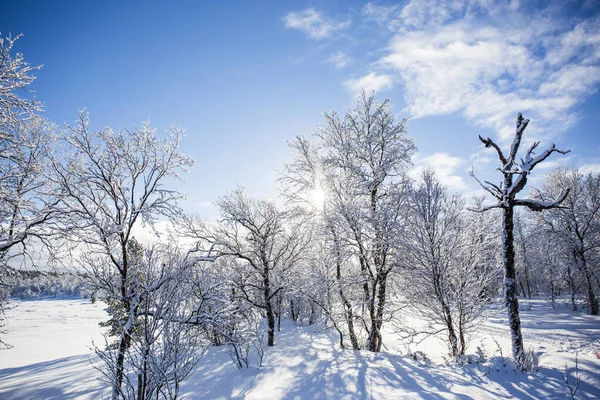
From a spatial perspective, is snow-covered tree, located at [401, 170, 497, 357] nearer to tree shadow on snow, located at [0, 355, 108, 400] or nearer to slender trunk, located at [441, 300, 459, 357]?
slender trunk, located at [441, 300, 459, 357]

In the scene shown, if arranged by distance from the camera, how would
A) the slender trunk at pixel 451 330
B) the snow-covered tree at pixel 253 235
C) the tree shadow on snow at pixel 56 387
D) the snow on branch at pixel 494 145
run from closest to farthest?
the snow on branch at pixel 494 145
the tree shadow on snow at pixel 56 387
the slender trunk at pixel 451 330
the snow-covered tree at pixel 253 235

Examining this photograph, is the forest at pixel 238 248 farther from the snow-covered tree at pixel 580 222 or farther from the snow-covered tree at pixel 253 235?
the snow-covered tree at pixel 580 222

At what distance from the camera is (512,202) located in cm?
732

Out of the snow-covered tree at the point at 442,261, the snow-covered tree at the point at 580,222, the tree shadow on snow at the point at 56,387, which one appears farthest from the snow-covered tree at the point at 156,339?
the snow-covered tree at the point at 580,222

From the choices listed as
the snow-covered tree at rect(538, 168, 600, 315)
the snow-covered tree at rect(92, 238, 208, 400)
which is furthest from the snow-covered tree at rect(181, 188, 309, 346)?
the snow-covered tree at rect(538, 168, 600, 315)

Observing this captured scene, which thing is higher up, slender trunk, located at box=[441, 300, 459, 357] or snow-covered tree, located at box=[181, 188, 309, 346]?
snow-covered tree, located at box=[181, 188, 309, 346]

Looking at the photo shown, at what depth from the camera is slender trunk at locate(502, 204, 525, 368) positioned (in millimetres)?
6742

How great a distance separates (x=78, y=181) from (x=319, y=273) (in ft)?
32.9

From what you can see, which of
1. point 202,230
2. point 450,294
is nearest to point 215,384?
point 202,230

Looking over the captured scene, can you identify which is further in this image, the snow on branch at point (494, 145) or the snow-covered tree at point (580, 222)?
the snow-covered tree at point (580, 222)

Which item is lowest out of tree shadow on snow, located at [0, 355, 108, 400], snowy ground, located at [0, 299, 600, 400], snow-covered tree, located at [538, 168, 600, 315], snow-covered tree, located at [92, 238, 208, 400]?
tree shadow on snow, located at [0, 355, 108, 400]

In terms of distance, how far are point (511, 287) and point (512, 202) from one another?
8.11 feet

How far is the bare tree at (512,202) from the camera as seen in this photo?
6773 mm

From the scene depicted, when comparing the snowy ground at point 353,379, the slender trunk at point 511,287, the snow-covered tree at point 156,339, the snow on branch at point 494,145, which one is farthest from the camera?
the snow on branch at point 494,145
